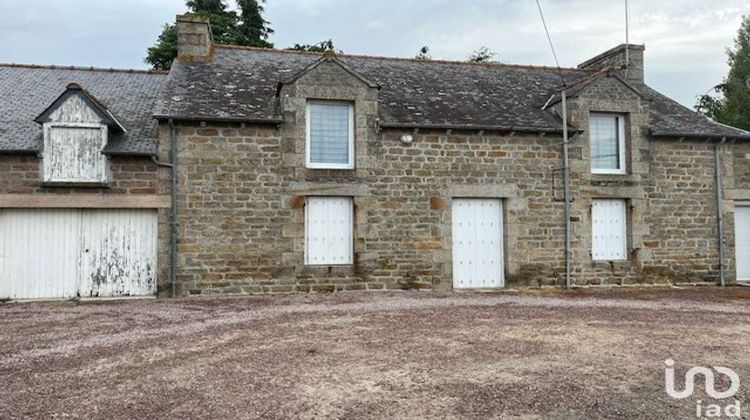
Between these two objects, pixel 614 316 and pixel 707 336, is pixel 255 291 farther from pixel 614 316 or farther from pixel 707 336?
pixel 707 336

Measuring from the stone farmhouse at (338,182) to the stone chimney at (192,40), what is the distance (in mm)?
36

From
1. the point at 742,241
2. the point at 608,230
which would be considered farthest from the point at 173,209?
the point at 742,241

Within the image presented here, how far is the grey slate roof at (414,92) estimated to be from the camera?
1227 centimetres

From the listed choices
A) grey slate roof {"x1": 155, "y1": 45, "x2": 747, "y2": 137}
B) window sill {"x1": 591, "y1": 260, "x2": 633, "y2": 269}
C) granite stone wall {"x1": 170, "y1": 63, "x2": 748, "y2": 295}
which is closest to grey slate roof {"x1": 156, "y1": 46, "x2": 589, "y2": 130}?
grey slate roof {"x1": 155, "y1": 45, "x2": 747, "y2": 137}

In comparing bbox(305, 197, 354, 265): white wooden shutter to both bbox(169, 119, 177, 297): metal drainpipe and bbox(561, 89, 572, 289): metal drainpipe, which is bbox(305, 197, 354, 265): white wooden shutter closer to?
bbox(169, 119, 177, 297): metal drainpipe

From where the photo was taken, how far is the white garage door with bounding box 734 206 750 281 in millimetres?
14400

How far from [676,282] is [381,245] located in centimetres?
748

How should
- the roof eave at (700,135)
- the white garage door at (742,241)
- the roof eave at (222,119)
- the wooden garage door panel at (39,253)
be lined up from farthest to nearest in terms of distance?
1. the white garage door at (742,241)
2. the roof eave at (700,135)
3. the roof eave at (222,119)
4. the wooden garage door panel at (39,253)

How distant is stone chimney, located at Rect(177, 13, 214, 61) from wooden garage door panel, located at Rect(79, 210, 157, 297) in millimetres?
4607

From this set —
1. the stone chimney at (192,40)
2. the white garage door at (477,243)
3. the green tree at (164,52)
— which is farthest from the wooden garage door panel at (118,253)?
the green tree at (164,52)

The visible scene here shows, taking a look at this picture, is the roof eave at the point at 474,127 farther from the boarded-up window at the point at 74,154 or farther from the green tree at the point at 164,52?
the green tree at the point at 164,52

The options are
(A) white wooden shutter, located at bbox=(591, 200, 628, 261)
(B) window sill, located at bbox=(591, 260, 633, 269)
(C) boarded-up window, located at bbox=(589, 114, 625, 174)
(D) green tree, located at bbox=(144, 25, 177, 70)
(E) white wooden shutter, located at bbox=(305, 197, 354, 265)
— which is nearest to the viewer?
(E) white wooden shutter, located at bbox=(305, 197, 354, 265)

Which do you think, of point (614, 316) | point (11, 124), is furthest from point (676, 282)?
point (11, 124)

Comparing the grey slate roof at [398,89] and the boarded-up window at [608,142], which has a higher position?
the grey slate roof at [398,89]
